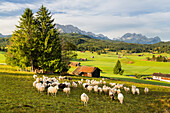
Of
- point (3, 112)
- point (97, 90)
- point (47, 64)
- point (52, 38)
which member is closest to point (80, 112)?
point (3, 112)

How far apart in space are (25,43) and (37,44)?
293 centimetres

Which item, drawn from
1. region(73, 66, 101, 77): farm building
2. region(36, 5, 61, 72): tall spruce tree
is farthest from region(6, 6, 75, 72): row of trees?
region(73, 66, 101, 77): farm building

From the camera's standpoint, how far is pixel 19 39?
33.5 m

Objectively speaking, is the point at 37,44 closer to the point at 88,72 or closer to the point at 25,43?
the point at 25,43

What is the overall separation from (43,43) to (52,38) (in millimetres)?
3216

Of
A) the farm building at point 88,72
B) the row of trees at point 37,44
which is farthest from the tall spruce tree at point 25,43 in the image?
the farm building at point 88,72

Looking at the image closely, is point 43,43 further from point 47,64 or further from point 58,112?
point 58,112

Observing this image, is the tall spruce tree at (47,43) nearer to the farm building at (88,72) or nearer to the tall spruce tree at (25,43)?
the tall spruce tree at (25,43)

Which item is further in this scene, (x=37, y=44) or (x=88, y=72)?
(x=88, y=72)

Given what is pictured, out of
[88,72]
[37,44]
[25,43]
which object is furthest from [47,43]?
[88,72]

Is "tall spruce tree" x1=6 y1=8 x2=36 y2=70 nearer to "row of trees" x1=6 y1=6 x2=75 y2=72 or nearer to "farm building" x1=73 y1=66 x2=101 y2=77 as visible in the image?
"row of trees" x1=6 y1=6 x2=75 y2=72

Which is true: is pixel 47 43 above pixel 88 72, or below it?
above

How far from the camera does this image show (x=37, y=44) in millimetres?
33125

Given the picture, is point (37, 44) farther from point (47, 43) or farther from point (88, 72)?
point (88, 72)
